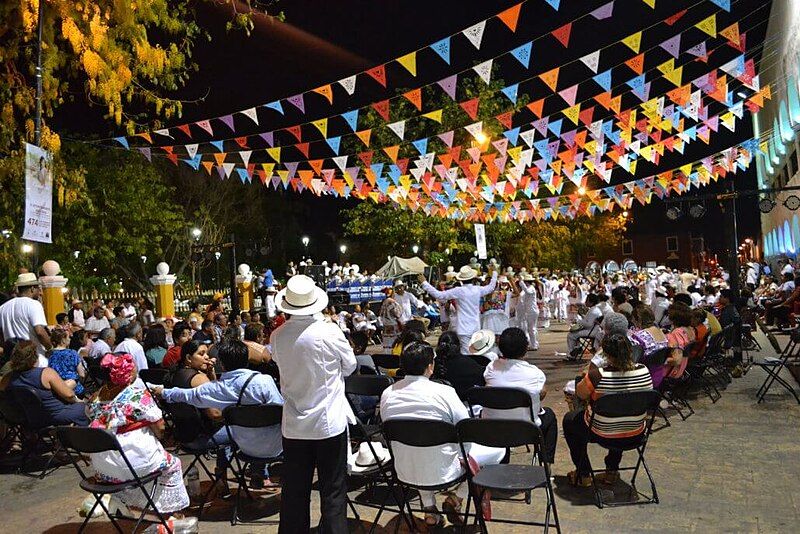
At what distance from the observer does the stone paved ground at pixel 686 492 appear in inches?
164

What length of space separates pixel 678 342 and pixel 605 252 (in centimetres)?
6304

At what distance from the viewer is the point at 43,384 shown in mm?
6023

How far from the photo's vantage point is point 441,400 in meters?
4.09

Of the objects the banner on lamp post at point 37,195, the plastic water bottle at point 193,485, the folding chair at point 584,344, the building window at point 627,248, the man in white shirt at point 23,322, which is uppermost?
the building window at point 627,248

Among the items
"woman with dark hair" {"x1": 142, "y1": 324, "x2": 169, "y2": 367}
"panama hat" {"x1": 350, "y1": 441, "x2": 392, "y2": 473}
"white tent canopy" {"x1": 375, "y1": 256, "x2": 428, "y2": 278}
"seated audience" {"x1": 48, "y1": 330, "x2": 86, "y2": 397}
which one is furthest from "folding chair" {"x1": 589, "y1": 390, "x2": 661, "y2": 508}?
"white tent canopy" {"x1": 375, "y1": 256, "x2": 428, "y2": 278}

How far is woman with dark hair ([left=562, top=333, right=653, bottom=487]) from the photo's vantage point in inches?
182

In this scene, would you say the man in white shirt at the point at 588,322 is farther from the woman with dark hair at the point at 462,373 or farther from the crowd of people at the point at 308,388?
the woman with dark hair at the point at 462,373

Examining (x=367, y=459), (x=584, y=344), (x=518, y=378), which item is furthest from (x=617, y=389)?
(x=584, y=344)

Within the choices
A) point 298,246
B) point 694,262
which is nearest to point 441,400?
point 298,246

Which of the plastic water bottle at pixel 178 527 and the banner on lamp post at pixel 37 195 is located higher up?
the banner on lamp post at pixel 37 195

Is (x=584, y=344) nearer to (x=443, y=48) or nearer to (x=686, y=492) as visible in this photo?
(x=443, y=48)

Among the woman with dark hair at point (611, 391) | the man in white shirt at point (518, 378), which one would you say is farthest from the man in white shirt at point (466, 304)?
the woman with dark hair at point (611, 391)

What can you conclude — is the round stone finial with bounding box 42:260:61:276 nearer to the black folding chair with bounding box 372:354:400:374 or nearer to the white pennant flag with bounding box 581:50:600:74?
the black folding chair with bounding box 372:354:400:374

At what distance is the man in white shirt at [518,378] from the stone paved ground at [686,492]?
0.47 metres
